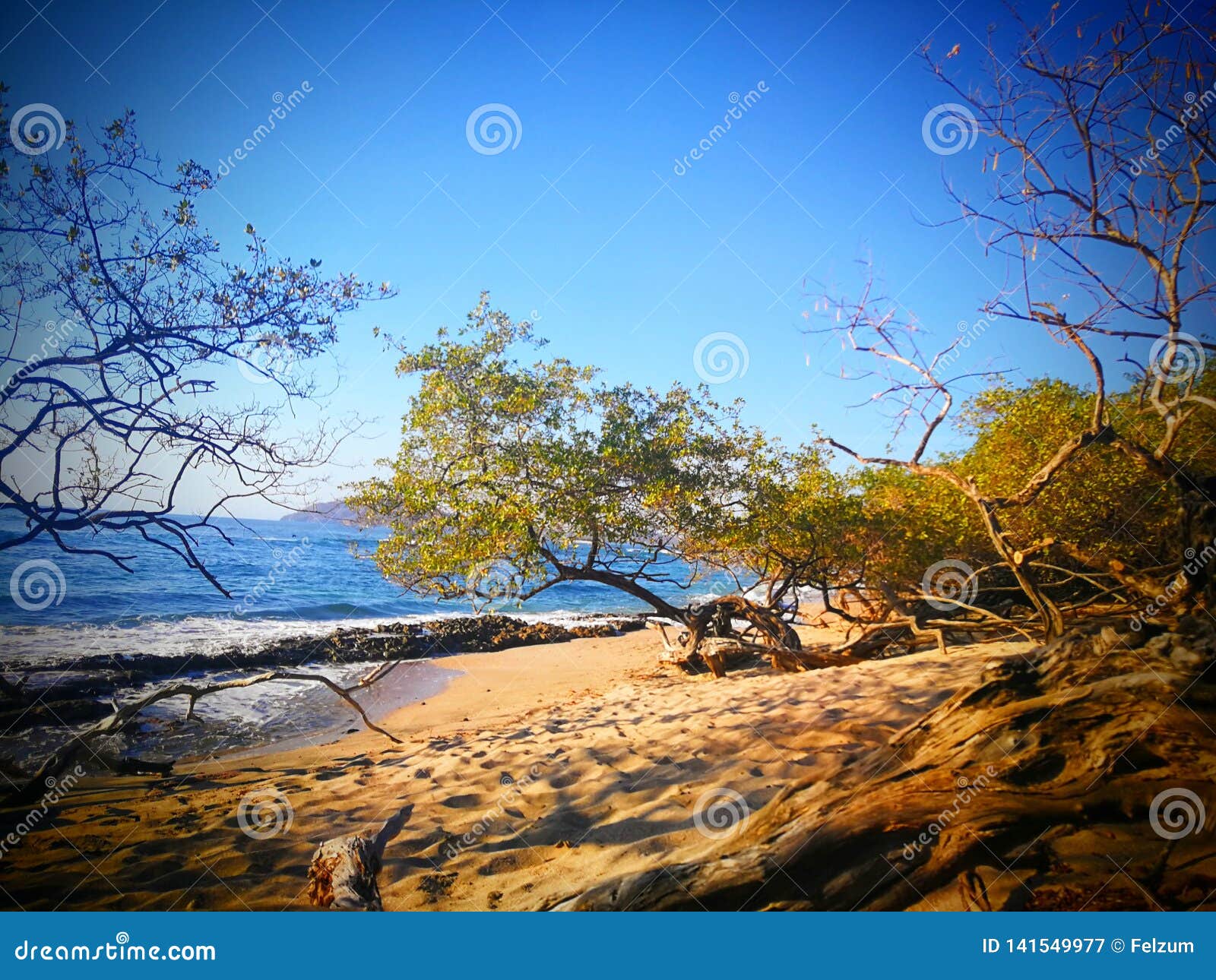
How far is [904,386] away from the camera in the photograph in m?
5.11

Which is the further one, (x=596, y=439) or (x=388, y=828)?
(x=596, y=439)

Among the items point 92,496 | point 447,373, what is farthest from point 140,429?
point 447,373

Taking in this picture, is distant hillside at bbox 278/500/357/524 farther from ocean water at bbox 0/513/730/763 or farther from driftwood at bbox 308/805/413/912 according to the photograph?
driftwood at bbox 308/805/413/912

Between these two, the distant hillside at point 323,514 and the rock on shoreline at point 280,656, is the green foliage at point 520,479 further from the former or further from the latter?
the rock on shoreline at point 280,656

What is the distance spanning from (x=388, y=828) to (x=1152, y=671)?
455 centimetres

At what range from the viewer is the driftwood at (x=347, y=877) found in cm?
288

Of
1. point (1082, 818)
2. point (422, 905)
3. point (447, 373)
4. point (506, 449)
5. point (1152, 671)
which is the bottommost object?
point (422, 905)

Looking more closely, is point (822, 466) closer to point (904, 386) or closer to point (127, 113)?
point (904, 386)

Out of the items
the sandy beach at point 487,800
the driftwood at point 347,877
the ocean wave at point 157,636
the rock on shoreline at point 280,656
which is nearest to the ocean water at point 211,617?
the ocean wave at point 157,636

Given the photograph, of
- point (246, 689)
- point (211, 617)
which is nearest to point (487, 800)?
point (246, 689)

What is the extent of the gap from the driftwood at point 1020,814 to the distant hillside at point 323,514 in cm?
382

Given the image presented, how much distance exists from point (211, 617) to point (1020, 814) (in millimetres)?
17584

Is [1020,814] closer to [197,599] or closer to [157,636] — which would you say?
[157,636]
